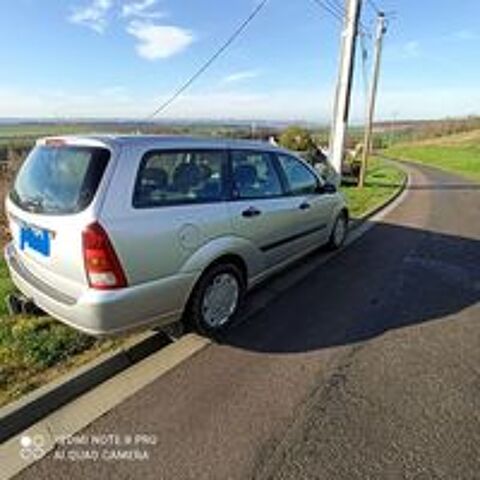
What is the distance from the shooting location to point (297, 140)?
2033 centimetres

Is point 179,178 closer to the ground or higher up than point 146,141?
closer to the ground

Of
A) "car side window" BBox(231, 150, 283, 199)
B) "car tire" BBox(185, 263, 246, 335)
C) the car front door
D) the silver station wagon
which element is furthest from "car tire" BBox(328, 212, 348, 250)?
"car tire" BBox(185, 263, 246, 335)

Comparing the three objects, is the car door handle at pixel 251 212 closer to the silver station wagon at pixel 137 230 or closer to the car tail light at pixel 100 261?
the silver station wagon at pixel 137 230

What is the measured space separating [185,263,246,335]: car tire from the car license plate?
1224 millimetres

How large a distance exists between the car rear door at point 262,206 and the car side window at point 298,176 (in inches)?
7.9

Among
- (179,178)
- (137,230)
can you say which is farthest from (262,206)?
(137,230)

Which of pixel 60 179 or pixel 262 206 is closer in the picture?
pixel 60 179

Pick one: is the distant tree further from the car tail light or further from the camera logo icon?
the camera logo icon

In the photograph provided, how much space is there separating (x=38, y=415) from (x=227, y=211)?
2130 mm

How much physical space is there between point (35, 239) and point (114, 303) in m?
0.87

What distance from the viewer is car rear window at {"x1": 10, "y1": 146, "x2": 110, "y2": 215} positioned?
10.5ft

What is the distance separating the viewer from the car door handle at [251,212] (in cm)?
431

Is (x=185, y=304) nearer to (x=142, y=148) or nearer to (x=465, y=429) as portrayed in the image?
(x=142, y=148)

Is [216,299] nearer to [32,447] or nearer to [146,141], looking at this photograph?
[146,141]
